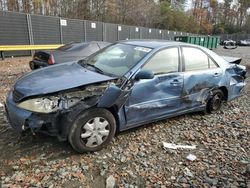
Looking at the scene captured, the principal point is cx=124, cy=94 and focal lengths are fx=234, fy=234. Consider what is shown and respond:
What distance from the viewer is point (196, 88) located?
4.40 metres

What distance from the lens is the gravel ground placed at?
2.78m

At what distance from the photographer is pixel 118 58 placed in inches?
157

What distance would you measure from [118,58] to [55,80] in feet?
3.92

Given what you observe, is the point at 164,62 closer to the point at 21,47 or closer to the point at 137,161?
the point at 137,161

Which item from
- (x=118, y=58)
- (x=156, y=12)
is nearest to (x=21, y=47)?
(x=118, y=58)

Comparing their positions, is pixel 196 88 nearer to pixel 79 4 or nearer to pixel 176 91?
pixel 176 91

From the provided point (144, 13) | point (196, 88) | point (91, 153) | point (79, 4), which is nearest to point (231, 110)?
point (196, 88)

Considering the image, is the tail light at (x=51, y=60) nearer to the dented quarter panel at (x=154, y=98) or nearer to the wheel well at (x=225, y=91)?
the dented quarter panel at (x=154, y=98)

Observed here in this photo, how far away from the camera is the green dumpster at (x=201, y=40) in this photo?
25.8 metres

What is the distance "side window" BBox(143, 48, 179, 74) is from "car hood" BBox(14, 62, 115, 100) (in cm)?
76

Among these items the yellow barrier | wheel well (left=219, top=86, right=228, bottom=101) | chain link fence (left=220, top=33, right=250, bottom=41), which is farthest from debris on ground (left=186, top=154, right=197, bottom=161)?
chain link fence (left=220, top=33, right=250, bottom=41)

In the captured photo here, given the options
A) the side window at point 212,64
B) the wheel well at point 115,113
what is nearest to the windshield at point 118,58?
the wheel well at point 115,113

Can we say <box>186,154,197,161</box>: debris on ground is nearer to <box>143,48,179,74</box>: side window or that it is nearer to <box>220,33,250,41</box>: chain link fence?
<box>143,48,179,74</box>: side window

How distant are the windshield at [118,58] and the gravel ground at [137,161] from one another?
1094mm
